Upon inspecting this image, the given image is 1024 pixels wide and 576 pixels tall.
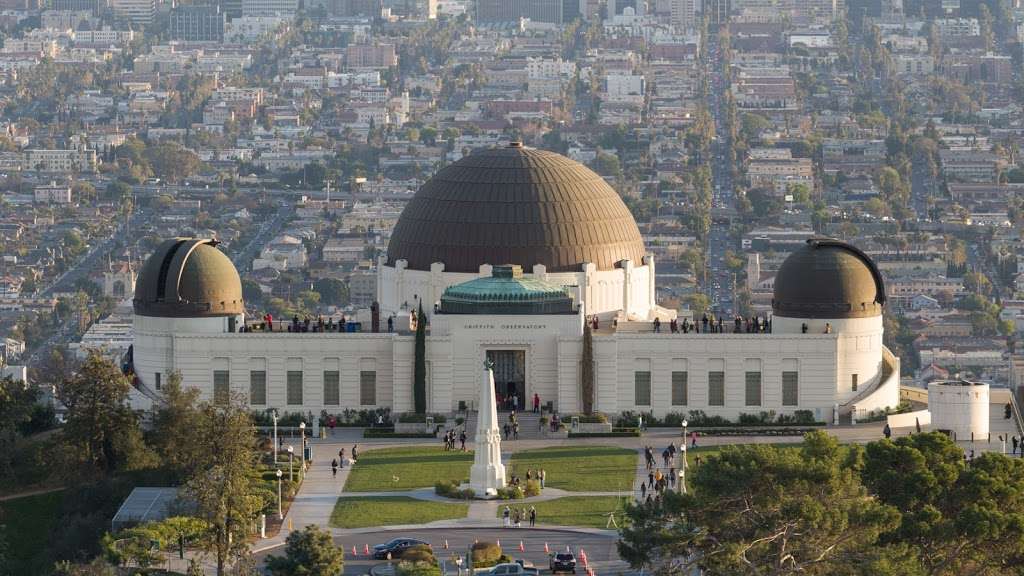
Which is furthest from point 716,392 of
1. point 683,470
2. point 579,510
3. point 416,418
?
point 579,510

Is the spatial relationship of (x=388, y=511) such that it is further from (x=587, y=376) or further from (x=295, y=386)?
(x=295, y=386)

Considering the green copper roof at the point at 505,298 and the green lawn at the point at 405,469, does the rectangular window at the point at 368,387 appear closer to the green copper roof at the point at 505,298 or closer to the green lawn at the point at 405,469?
the green copper roof at the point at 505,298

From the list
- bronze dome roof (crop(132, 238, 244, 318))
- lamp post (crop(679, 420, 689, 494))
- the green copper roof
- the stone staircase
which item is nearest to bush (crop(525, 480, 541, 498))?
lamp post (crop(679, 420, 689, 494))

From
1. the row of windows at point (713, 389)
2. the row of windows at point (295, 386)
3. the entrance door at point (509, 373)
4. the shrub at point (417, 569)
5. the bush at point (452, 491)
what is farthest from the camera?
the row of windows at point (295, 386)

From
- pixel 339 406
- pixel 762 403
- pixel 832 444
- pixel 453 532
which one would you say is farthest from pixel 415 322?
pixel 832 444

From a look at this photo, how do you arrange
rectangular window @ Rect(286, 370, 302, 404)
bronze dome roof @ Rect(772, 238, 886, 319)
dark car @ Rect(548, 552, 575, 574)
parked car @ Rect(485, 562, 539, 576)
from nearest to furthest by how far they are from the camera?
parked car @ Rect(485, 562, 539, 576), dark car @ Rect(548, 552, 575, 574), rectangular window @ Rect(286, 370, 302, 404), bronze dome roof @ Rect(772, 238, 886, 319)

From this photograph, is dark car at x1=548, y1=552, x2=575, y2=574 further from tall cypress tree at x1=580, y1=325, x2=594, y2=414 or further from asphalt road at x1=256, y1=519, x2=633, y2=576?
tall cypress tree at x1=580, y1=325, x2=594, y2=414

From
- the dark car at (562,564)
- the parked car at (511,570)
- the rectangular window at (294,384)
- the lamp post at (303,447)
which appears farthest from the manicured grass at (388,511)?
the rectangular window at (294,384)
